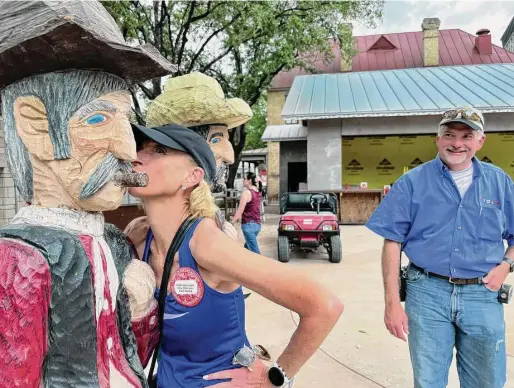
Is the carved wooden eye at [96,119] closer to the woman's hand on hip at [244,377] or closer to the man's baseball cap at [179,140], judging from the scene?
the man's baseball cap at [179,140]

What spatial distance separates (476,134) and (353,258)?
18.1 feet

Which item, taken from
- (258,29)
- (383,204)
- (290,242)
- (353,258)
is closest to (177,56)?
(258,29)

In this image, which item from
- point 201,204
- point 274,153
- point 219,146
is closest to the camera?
point 201,204

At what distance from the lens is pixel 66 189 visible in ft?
3.25

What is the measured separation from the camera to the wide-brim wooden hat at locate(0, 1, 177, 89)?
2.75 ft

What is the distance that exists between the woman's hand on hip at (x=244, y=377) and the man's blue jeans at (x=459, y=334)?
4.16 ft

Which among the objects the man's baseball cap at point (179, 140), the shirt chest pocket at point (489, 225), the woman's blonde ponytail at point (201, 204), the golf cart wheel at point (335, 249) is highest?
the man's baseball cap at point (179, 140)

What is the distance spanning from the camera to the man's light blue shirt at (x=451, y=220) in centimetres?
213

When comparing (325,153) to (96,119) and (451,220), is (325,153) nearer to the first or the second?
(451,220)

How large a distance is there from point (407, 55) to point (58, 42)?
22.3 meters

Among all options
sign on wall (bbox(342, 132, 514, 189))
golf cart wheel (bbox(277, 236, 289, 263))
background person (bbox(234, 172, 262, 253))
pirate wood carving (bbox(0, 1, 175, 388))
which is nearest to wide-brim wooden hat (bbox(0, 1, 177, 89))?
pirate wood carving (bbox(0, 1, 175, 388))

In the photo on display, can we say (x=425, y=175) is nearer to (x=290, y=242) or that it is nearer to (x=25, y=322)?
(x=25, y=322)

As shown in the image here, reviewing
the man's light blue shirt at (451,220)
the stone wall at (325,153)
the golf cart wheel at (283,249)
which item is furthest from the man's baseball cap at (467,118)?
Result: the stone wall at (325,153)

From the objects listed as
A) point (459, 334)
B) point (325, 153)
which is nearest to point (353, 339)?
point (459, 334)
